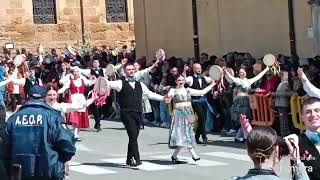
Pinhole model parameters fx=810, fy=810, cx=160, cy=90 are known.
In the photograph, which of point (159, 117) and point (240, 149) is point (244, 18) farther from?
point (240, 149)

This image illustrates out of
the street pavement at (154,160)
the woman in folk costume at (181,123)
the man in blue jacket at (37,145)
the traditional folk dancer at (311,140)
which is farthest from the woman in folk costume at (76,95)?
the traditional folk dancer at (311,140)

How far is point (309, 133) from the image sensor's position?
574 centimetres

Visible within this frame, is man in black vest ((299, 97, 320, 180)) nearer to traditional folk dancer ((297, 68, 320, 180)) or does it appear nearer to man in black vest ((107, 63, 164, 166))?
traditional folk dancer ((297, 68, 320, 180))

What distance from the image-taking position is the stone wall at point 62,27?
39.9m

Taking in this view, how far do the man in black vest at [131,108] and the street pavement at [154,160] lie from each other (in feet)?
0.88

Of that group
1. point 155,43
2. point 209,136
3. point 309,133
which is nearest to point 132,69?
point 209,136

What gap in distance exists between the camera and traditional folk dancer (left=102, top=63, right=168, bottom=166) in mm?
13547

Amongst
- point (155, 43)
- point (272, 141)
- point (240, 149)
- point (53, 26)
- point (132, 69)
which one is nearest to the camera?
point (272, 141)

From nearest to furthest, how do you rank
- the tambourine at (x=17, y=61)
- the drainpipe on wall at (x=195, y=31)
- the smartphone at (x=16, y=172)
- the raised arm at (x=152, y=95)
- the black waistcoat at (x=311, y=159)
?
the black waistcoat at (x=311, y=159)
the smartphone at (x=16, y=172)
the raised arm at (x=152, y=95)
the tambourine at (x=17, y=61)
the drainpipe on wall at (x=195, y=31)

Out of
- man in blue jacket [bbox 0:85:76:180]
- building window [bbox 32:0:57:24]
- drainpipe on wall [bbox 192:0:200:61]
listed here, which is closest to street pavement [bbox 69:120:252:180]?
man in blue jacket [bbox 0:85:76:180]

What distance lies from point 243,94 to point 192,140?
11.6 ft

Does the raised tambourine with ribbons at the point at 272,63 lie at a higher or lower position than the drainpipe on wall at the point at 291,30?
lower

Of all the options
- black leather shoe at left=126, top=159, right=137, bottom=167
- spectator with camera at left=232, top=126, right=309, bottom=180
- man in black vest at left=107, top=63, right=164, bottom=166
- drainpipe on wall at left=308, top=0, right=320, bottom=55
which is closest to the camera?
spectator with camera at left=232, top=126, right=309, bottom=180

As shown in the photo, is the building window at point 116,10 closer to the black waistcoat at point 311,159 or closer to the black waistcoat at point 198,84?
the black waistcoat at point 198,84
